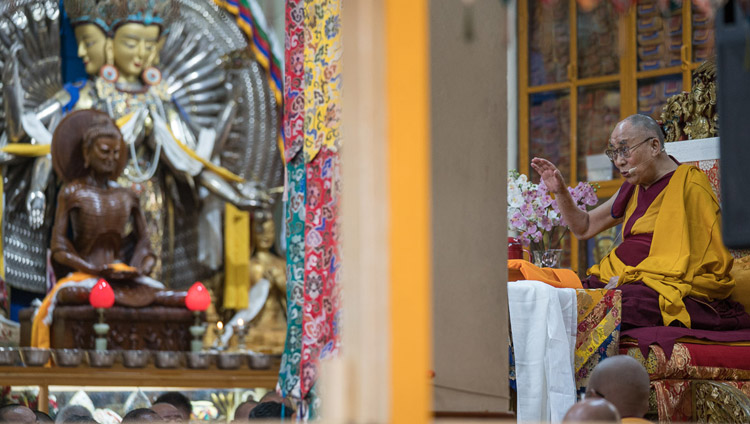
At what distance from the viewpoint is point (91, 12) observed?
1005 cm

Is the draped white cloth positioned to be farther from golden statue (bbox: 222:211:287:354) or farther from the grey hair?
golden statue (bbox: 222:211:287:354)

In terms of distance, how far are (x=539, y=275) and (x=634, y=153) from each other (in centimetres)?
87

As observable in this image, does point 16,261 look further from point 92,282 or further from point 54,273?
point 92,282

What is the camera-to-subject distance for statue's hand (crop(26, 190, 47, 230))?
30.8ft

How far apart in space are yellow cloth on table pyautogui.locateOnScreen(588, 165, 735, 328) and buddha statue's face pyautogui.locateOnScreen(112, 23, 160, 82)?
21.6 ft

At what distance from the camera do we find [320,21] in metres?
4.11

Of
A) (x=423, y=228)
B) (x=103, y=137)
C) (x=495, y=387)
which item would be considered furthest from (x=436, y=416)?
(x=103, y=137)

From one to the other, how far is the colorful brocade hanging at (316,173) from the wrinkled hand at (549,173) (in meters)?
0.96

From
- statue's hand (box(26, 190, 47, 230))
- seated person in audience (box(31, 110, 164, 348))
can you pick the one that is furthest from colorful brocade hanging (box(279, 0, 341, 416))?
statue's hand (box(26, 190, 47, 230))

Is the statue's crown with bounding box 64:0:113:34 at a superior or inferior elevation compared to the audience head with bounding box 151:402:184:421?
superior

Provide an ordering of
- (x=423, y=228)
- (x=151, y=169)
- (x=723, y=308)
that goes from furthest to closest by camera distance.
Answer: (x=151, y=169), (x=723, y=308), (x=423, y=228)

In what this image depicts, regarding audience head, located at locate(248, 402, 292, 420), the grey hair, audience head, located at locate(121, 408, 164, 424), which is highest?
the grey hair

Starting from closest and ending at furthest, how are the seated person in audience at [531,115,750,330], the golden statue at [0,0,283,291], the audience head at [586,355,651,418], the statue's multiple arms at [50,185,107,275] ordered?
the audience head at [586,355,651,418]
the seated person in audience at [531,115,750,330]
the statue's multiple arms at [50,185,107,275]
the golden statue at [0,0,283,291]

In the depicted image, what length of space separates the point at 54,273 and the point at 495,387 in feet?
23.6
